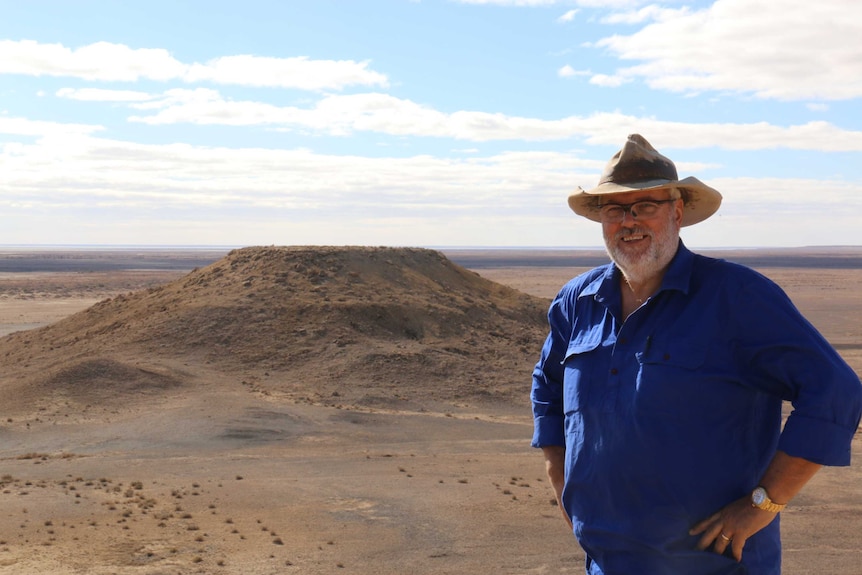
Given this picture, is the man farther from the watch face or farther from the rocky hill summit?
the rocky hill summit

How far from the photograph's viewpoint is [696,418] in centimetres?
312

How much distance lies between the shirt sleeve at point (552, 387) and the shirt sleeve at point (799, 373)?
80 centimetres

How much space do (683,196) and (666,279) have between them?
0.52 m

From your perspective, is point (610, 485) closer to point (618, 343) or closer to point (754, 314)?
point (618, 343)

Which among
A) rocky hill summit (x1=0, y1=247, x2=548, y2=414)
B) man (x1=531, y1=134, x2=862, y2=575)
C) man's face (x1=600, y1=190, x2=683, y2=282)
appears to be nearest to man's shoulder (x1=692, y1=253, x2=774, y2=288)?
man (x1=531, y1=134, x2=862, y2=575)

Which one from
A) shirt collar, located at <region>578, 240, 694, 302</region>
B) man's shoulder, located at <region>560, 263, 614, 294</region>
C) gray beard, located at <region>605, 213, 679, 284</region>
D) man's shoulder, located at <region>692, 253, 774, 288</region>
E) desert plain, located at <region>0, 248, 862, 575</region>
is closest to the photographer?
man's shoulder, located at <region>692, 253, 774, 288</region>

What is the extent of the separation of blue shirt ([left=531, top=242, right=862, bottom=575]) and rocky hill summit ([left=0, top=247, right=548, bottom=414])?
Answer: 16.4 metres

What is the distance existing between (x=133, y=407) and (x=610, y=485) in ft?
53.6

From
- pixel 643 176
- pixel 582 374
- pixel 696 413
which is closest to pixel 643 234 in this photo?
pixel 643 176

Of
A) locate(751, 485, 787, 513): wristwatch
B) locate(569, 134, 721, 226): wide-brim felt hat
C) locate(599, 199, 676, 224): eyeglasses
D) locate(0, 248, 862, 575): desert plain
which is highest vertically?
locate(569, 134, 721, 226): wide-brim felt hat

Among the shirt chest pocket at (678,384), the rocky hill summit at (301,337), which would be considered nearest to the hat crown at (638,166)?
the shirt chest pocket at (678,384)

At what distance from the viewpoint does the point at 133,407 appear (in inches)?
720

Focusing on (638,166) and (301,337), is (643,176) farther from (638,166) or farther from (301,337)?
(301,337)

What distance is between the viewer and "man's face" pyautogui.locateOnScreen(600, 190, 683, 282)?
3.47 meters
